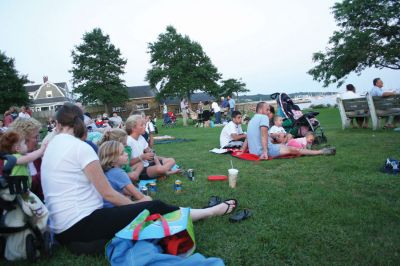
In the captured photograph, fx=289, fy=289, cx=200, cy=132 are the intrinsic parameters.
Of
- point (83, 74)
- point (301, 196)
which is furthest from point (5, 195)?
point (83, 74)

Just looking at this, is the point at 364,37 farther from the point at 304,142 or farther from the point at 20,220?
the point at 20,220

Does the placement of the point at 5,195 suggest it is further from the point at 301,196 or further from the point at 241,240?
the point at 301,196

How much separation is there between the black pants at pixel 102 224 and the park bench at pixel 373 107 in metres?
8.94

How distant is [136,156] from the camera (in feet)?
16.3

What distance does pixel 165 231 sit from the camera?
229 cm

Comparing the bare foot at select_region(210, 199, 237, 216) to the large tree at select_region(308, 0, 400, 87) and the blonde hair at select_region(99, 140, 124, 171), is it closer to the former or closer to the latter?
the blonde hair at select_region(99, 140, 124, 171)

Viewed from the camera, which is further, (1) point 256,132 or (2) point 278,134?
(2) point 278,134

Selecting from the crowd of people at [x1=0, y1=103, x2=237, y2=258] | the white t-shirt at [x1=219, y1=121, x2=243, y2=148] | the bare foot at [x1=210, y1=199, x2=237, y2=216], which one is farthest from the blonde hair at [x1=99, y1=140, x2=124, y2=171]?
the white t-shirt at [x1=219, y1=121, x2=243, y2=148]

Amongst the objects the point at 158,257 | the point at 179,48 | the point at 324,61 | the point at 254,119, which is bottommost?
the point at 158,257

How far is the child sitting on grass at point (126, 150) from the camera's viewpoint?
4.13 m

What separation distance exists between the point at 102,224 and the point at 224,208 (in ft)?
4.44

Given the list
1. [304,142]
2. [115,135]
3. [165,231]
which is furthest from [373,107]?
[165,231]

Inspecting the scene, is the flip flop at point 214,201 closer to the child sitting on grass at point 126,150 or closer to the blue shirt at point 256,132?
the child sitting on grass at point 126,150

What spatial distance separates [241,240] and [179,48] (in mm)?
36045
